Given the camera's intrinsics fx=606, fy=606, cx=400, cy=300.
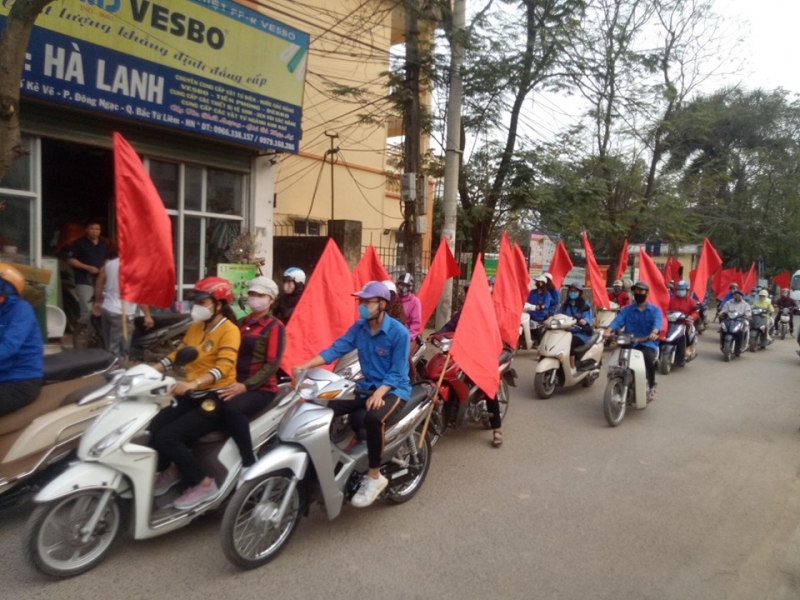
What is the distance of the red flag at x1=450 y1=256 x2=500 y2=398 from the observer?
520 cm

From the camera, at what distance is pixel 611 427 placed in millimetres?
6723

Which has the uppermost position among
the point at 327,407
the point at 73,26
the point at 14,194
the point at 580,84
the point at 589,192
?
the point at 580,84

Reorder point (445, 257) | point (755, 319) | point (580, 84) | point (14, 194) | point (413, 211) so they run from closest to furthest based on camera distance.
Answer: point (14, 194) → point (445, 257) → point (413, 211) → point (580, 84) → point (755, 319)

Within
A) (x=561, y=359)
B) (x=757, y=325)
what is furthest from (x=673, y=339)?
(x=757, y=325)

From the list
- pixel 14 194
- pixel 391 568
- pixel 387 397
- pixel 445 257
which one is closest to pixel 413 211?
pixel 445 257

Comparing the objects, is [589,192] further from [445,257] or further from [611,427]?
[611,427]

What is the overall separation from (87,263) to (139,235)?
144 inches

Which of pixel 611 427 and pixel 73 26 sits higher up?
pixel 73 26

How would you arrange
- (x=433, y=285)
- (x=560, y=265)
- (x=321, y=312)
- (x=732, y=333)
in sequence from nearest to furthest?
(x=321, y=312), (x=433, y=285), (x=560, y=265), (x=732, y=333)

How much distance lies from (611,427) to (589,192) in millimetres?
7451

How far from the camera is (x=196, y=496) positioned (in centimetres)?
361

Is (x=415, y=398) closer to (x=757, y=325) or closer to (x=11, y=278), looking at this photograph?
(x=11, y=278)

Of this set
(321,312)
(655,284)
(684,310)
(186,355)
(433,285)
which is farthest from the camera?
(684,310)

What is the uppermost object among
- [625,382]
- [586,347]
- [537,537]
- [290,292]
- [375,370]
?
[290,292]
